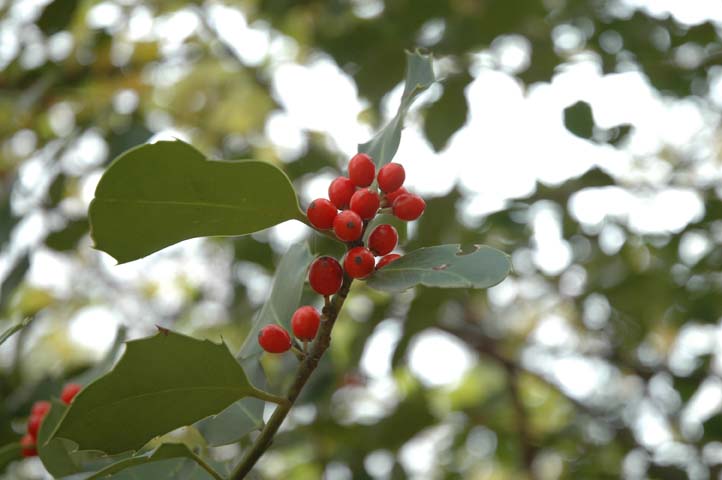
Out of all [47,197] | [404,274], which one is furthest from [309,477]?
[404,274]

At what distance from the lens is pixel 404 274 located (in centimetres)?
74

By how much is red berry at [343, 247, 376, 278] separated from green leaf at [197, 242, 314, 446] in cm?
13

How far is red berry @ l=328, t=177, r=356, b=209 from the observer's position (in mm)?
786

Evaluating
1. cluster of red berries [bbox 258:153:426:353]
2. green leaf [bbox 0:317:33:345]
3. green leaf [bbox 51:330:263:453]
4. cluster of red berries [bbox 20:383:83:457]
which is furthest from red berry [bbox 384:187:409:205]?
cluster of red berries [bbox 20:383:83:457]

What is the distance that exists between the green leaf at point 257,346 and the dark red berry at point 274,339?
0.04 metres

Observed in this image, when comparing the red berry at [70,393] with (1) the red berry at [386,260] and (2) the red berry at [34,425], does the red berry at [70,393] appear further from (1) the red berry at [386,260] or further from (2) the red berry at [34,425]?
(1) the red berry at [386,260]

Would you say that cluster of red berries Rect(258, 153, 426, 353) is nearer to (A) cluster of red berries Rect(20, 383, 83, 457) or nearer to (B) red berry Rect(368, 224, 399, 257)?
(B) red berry Rect(368, 224, 399, 257)

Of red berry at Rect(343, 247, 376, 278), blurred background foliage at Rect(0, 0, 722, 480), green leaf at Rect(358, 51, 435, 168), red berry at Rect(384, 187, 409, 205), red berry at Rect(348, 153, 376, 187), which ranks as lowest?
blurred background foliage at Rect(0, 0, 722, 480)

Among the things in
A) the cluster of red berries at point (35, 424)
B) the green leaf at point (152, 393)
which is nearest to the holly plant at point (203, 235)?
the green leaf at point (152, 393)

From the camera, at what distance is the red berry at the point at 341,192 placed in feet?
2.58

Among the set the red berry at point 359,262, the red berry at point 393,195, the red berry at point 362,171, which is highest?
the red berry at point 362,171

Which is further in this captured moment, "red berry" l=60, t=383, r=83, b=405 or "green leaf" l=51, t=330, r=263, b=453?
"red berry" l=60, t=383, r=83, b=405

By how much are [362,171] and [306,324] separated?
0.54 ft

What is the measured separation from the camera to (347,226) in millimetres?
731
